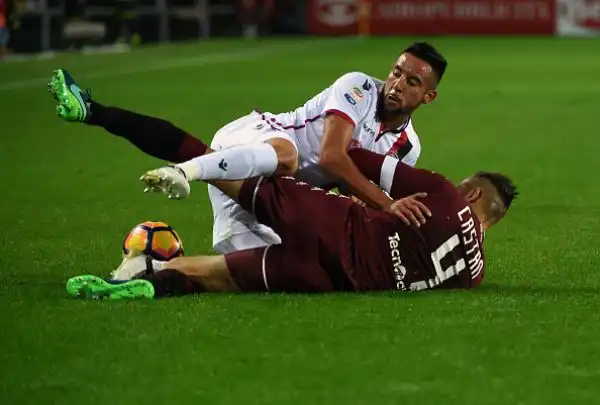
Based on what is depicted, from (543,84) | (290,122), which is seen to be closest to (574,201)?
(290,122)

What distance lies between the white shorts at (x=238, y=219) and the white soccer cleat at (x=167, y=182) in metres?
0.54

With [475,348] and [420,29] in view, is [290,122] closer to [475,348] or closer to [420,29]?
[475,348]

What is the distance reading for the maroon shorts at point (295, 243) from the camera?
660 cm

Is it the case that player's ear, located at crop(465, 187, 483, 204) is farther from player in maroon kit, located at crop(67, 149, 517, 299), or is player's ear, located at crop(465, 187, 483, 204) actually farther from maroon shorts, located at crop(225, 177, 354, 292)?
maroon shorts, located at crop(225, 177, 354, 292)

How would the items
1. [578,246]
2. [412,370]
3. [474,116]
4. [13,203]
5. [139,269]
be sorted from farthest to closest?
1. [474,116]
2. [13,203]
3. [578,246]
4. [139,269]
5. [412,370]

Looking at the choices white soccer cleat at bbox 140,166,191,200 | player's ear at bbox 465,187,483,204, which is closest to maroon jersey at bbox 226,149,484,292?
player's ear at bbox 465,187,483,204

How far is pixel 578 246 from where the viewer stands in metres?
8.51

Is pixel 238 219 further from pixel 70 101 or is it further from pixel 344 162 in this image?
pixel 70 101

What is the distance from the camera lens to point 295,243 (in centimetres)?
660

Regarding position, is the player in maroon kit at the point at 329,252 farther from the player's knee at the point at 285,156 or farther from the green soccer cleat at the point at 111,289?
the player's knee at the point at 285,156

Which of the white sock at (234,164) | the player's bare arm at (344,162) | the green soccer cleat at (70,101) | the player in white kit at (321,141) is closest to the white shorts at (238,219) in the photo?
the player in white kit at (321,141)

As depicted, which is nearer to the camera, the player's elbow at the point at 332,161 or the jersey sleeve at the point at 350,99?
the player's elbow at the point at 332,161

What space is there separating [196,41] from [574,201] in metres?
25.6

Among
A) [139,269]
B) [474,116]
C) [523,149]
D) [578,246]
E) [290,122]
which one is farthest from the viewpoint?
[474,116]
